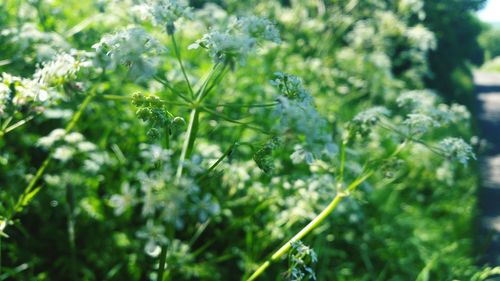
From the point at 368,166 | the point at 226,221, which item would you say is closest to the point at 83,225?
the point at 226,221

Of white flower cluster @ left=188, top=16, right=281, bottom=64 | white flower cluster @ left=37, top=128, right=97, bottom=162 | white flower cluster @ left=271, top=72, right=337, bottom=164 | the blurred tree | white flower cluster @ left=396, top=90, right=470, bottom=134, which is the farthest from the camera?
the blurred tree

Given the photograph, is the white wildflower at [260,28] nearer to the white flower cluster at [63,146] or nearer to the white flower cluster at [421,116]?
the white flower cluster at [421,116]

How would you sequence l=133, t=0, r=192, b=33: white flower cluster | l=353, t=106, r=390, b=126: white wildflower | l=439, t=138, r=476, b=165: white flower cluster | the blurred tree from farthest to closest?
the blurred tree, l=353, t=106, r=390, b=126: white wildflower, l=439, t=138, r=476, b=165: white flower cluster, l=133, t=0, r=192, b=33: white flower cluster

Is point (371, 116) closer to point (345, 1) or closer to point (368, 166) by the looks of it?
point (368, 166)

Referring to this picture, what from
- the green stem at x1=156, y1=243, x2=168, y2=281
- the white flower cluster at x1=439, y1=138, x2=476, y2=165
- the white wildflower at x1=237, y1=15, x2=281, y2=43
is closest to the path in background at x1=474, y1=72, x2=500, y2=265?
the white flower cluster at x1=439, y1=138, x2=476, y2=165

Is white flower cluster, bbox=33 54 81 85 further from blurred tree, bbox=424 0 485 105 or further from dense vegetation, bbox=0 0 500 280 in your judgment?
blurred tree, bbox=424 0 485 105

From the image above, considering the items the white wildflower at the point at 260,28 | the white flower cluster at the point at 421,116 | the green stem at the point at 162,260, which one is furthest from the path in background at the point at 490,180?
the green stem at the point at 162,260
